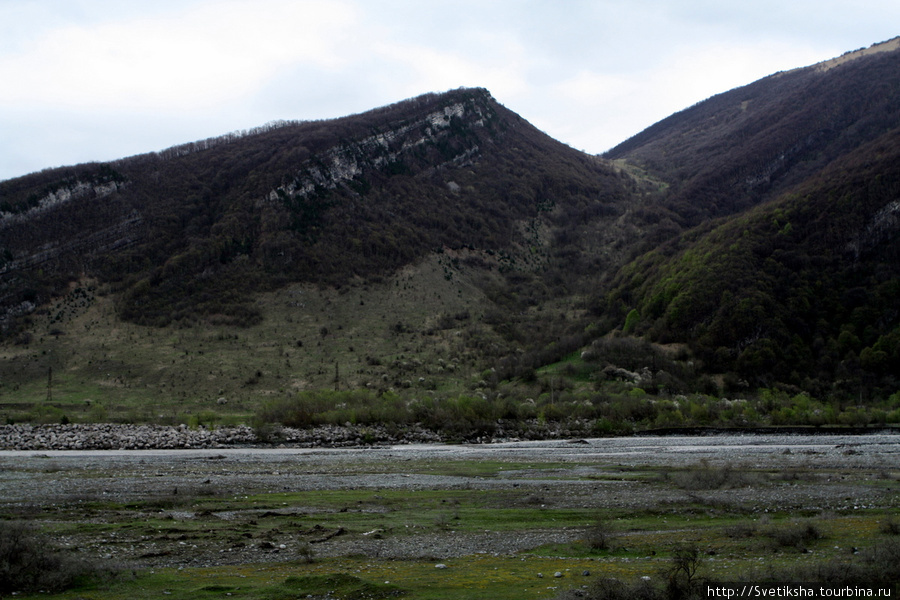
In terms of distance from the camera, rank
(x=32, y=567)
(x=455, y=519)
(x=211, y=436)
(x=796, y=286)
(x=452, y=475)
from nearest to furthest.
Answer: (x=32, y=567) < (x=455, y=519) < (x=452, y=475) < (x=211, y=436) < (x=796, y=286)

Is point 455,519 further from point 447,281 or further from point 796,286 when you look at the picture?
point 447,281

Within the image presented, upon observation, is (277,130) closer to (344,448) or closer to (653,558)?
(344,448)

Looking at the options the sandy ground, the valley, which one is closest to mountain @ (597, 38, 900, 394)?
the sandy ground

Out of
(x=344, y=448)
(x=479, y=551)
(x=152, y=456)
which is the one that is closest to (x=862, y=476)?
(x=479, y=551)

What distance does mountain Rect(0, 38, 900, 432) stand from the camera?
6988cm

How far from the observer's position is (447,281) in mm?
122250

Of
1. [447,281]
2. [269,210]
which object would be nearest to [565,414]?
[447,281]

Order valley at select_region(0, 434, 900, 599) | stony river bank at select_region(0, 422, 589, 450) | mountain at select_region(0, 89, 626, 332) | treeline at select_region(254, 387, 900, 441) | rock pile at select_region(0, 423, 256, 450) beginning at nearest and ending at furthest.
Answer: valley at select_region(0, 434, 900, 599), rock pile at select_region(0, 423, 256, 450), stony river bank at select_region(0, 422, 589, 450), treeline at select_region(254, 387, 900, 441), mountain at select_region(0, 89, 626, 332)

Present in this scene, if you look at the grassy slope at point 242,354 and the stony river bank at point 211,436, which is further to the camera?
the grassy slope at point 242,354

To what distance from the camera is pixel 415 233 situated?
444 feet

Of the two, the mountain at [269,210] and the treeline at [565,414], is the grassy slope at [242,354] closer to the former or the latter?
the mountain at [269,210]

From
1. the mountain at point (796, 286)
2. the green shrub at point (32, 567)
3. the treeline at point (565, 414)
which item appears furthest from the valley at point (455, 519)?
the mountain at point (796, 286)

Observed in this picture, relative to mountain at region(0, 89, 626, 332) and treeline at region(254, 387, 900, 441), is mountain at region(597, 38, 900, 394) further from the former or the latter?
mountain at region(0, 89, 626, 332)

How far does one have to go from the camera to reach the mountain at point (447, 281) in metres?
69.9
